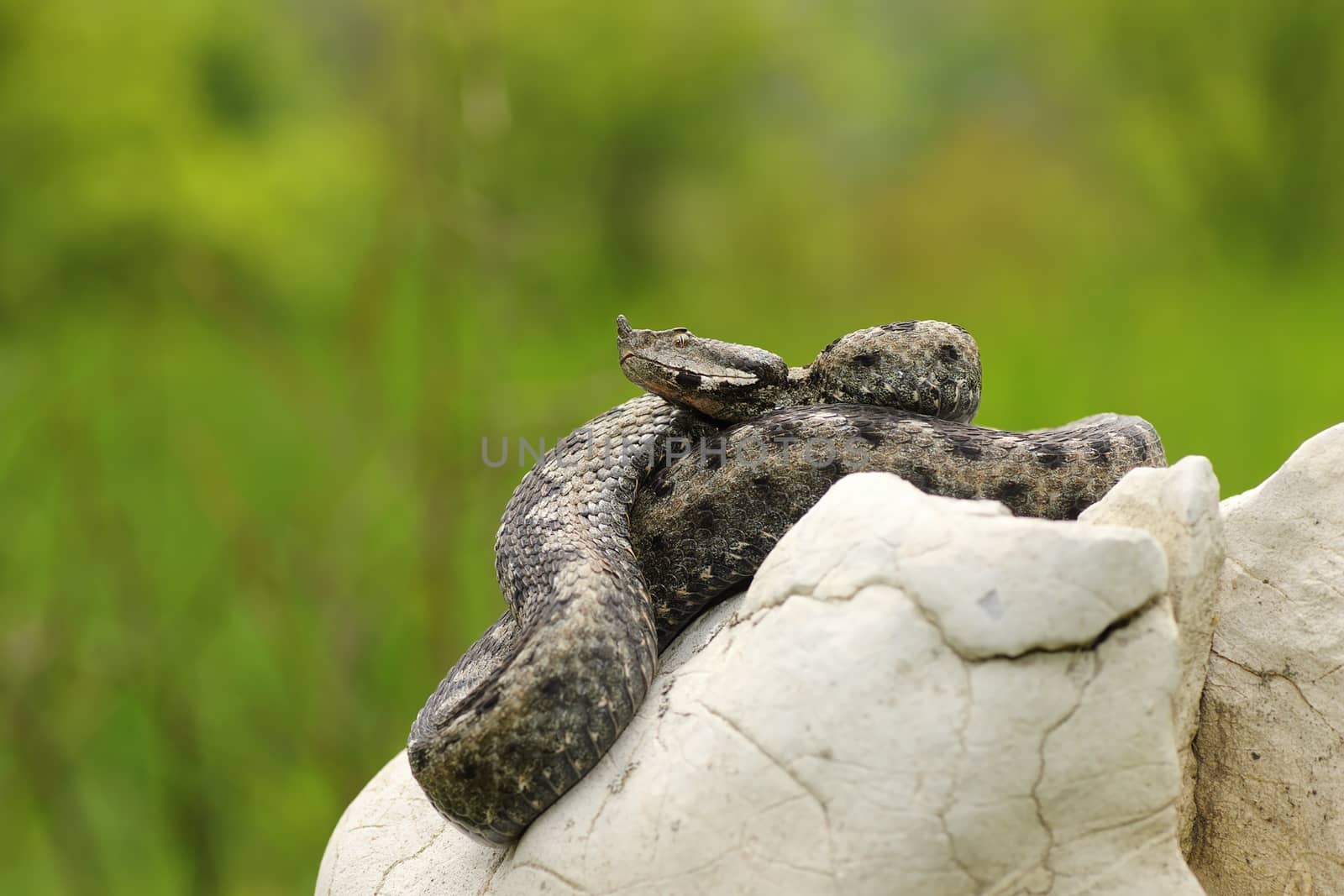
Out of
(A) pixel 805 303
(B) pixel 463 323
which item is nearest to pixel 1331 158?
(A) pixel 805 303

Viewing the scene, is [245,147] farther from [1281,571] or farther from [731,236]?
[1281,571]

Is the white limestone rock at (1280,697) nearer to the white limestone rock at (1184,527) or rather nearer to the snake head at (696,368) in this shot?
the white limestone rock at (1184,527)

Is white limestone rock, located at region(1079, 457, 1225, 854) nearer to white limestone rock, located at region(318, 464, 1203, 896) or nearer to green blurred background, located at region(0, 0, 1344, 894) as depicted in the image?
white limestone rock, located at region(318, 464, 1203, 896)

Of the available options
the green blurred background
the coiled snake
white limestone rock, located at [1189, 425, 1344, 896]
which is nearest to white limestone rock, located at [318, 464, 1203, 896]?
the coiled snake

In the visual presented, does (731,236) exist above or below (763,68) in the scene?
below

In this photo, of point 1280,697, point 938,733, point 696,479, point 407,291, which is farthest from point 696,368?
point 407,291

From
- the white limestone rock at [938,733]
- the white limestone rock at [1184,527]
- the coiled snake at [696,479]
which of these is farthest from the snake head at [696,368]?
the white limestone rock at [1184,527]
